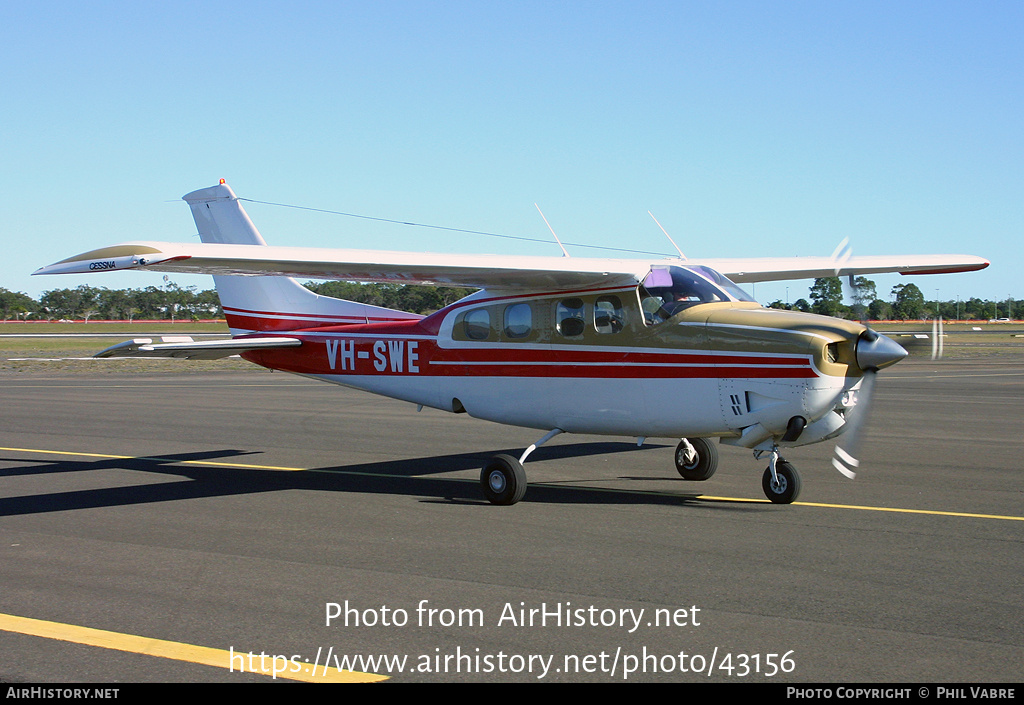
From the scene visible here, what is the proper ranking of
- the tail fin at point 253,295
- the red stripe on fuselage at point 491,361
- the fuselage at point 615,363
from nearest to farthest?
the fuselage at point 615,363
the red stripe on fuselage at point 491,361
the tail fin at point 253,295

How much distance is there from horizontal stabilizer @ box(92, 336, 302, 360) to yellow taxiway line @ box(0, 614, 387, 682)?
4918mm

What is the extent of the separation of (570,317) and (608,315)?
0.47m

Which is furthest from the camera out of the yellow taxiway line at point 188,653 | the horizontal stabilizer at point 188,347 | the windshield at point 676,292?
the horizontal stabilizer at point 188,347

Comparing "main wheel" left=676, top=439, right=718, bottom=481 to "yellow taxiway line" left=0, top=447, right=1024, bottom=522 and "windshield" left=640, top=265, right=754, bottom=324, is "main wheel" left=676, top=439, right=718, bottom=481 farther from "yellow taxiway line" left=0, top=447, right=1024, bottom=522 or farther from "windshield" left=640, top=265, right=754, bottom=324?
"windshield" left=640, top=265, right=754, bottom=324

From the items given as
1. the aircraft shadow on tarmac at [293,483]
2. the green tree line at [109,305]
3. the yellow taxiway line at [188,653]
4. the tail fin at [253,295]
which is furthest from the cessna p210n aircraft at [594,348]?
Answer: the green tree line at [109,305]

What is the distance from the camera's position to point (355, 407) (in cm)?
1912

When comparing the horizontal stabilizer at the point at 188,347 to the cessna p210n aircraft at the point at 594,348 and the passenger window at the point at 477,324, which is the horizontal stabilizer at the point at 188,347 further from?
the passenger window at the point at 477,324

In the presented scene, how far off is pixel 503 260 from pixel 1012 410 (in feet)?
44.3

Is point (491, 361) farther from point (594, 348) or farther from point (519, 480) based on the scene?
point (519, 480)

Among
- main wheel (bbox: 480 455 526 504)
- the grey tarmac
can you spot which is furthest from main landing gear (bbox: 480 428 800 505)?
the grey tarmac

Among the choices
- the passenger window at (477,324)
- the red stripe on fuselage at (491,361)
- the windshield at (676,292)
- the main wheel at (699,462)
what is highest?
the windshield at (676,292)

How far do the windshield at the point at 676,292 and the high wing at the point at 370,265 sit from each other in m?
0.16

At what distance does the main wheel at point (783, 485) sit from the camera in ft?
27.3
